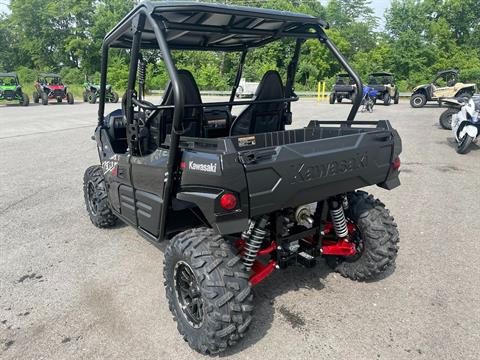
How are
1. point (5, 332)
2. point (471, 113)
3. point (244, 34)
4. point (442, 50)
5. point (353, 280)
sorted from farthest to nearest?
point (442, 50) < point (471, 113) < point (244, 34) < point (353, 280) < point (5, 332)

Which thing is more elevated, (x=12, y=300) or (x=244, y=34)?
(x=244, y=34)

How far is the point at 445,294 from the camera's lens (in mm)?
3199

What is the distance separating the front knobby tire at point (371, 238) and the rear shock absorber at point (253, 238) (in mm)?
975

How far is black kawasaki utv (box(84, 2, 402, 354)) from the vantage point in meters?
2.38

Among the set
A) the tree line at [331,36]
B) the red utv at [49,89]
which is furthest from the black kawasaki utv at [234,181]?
the tree line at [331,36]

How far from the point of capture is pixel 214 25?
3.29 metres

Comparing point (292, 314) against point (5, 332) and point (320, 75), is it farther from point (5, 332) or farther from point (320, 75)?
point (320, 75)

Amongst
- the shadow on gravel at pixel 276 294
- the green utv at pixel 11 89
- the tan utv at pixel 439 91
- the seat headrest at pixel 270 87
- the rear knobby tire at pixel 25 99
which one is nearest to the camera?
the shadow on gravel at pixel 276 294

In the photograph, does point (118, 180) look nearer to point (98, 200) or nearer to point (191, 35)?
point (98, 200)

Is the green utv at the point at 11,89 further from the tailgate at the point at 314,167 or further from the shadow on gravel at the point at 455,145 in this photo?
the tailgate at the point at 314,167

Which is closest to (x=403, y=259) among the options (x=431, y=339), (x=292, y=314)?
(x=431, y=339)

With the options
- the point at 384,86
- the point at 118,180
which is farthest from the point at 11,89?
the point at 118,180

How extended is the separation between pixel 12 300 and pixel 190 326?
5.39 ft

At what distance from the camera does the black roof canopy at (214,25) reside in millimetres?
2586
